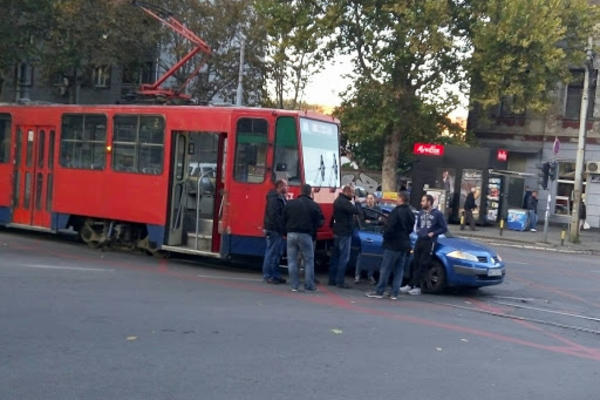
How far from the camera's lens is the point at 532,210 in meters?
35.0

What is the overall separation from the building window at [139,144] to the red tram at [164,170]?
0.02 meters

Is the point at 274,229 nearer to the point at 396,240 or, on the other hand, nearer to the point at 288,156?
the point at 288,156

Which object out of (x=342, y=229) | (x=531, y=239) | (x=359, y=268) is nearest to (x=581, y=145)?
(x=531, y=239)

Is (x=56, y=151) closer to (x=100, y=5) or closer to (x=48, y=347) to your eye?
(x=48, y=347)

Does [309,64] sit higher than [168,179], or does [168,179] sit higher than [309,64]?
[309,64]

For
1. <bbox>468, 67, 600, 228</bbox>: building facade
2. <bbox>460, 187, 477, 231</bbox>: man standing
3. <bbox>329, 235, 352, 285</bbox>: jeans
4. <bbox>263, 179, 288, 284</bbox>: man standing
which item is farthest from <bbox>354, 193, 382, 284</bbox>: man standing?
<bbox>468, 67, 600, 228</bbox>: building facade

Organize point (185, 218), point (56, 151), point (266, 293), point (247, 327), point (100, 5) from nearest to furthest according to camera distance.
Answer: point (247, 327) < point (266, 293) < point (185, 218) < point (56, 151) < point (100, 5)

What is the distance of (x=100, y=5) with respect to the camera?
3244cm

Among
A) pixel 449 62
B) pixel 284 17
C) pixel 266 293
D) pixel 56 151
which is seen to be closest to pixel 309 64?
pixel 284 17

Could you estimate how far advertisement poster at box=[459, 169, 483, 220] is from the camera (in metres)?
34.2

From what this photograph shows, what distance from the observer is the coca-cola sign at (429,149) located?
34.6m

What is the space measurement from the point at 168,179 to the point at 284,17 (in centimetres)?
1997

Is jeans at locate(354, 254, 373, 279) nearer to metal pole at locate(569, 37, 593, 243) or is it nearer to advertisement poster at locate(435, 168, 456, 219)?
metal pole at locate(569, 37, 593, 243)

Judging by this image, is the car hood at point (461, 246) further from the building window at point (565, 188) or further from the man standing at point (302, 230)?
the building window at point (565, 188)
